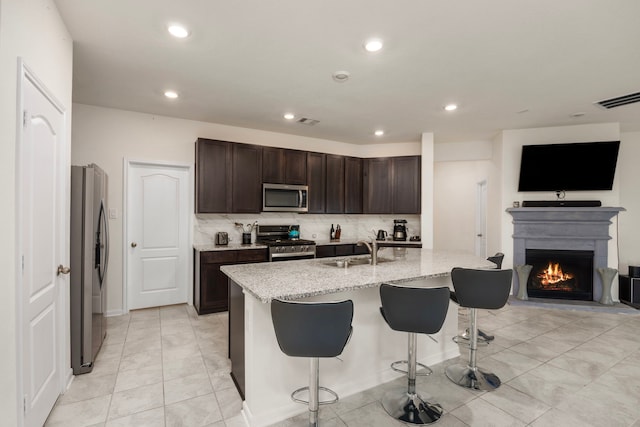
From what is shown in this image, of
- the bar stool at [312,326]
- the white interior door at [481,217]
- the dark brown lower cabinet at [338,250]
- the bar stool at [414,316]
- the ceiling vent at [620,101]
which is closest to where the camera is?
the bar stool at [312,326]

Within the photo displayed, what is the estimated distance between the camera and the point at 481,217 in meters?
6.25

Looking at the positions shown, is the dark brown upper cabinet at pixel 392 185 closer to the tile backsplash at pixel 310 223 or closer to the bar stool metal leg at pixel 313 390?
the tile backsplash at pixel 310 223

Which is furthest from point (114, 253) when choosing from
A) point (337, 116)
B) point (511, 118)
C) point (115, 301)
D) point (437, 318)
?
point (511, 118)

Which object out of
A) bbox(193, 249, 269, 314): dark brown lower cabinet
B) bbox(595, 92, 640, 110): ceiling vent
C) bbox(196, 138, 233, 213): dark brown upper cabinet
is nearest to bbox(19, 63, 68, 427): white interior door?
bbox(193, 249, 269, 314): dark brown lower cabinet

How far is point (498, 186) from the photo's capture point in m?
5.22

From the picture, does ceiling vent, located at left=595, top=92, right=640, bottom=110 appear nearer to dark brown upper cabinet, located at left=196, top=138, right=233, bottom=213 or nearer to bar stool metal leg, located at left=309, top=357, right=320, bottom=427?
bar stool metal leg, located at left=309, top=357, right=320, bottom=427

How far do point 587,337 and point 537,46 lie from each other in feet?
10.6

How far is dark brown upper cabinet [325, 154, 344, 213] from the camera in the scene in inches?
213

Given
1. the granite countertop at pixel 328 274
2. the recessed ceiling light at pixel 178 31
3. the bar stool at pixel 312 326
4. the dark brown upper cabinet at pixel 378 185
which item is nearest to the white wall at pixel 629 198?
the dark brown upper cabinet at pixel 378 185

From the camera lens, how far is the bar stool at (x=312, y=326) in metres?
1.59

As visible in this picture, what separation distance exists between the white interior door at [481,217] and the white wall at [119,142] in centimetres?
507

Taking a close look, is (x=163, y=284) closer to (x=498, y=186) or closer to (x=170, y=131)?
(x=170, y=131)

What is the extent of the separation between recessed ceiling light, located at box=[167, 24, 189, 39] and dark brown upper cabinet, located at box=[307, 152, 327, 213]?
2989 millimetres

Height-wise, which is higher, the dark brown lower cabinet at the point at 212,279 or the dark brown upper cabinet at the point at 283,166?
the dark brown upper cabinet at the point at 283,166
